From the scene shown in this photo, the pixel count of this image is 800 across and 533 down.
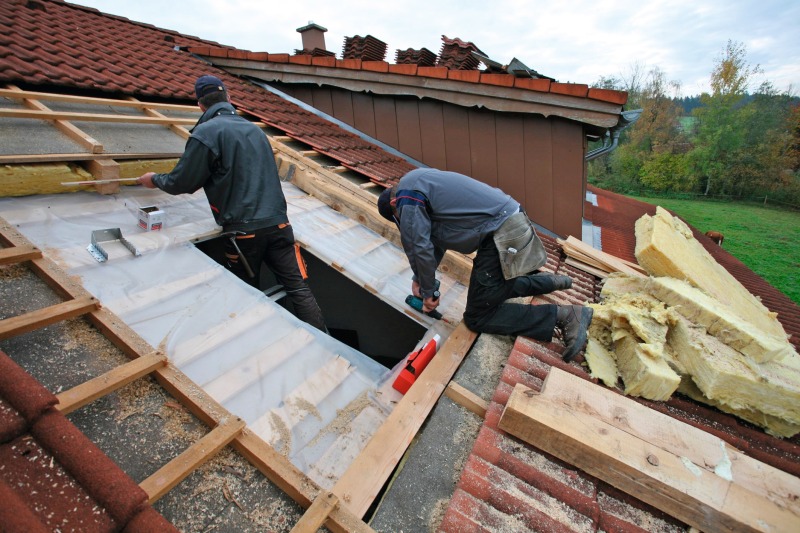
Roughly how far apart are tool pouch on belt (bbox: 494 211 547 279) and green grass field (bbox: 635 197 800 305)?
55.1 ft

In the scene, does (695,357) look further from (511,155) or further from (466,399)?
(511,155)

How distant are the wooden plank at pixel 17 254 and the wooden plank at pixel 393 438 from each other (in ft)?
5.95

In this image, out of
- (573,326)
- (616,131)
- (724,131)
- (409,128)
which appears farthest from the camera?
(724,131)

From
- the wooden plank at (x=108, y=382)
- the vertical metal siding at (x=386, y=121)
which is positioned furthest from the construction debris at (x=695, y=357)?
the vertical metal siding at (x=386, y=121)

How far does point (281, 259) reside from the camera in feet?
10.4

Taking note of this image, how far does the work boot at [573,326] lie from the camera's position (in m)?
2.51

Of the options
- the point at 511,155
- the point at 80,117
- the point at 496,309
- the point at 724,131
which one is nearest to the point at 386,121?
the point at 511,155

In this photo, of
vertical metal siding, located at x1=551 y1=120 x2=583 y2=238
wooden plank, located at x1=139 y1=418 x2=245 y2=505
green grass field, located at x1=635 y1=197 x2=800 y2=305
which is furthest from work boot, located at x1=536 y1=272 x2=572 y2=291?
green grass field, located at x1=635 y1=197 x2=800 y2=305

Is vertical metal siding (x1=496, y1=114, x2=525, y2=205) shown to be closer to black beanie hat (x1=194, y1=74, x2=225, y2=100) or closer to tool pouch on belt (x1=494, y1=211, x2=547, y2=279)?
tool pouch on belt (x1=494, y1=211, x2=547, y2=279)

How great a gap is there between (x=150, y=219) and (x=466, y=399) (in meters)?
2.65

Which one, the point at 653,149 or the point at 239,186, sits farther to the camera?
the point at 653,149

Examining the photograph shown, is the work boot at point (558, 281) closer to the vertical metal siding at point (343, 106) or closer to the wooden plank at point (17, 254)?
the wooden plank at point (17, 254)

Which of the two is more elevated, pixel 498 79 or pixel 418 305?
pixel 498 79

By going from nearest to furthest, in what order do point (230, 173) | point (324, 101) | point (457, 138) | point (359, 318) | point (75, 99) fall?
point (230, 173) → point (75, 99) → point (359, 318) → point (457, 138) → point (324, 101)
